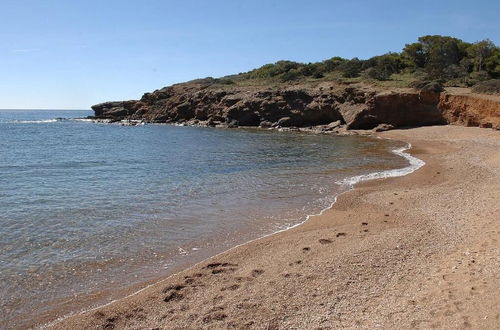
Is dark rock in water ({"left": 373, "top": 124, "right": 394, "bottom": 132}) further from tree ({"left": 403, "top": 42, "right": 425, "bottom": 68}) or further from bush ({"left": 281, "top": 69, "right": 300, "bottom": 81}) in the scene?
tree ({"left": 403, "top": 42, "right": 425, "bottom": 68})

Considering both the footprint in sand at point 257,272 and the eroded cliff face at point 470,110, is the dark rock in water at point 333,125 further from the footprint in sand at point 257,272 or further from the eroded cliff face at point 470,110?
the footprint in sand at point 257,272

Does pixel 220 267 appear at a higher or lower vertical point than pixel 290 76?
lower

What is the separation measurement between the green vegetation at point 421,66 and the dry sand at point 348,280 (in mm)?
33921

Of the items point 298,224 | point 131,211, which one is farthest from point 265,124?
point 298,224

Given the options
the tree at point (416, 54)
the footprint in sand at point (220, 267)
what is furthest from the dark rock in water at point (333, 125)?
the footprint in sand at point (220, 267)

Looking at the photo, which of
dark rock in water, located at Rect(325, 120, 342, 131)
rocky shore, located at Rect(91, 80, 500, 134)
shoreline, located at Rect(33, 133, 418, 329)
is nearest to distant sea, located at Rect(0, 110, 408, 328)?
shoreline, located at Rect(33, 133, 418, 329)

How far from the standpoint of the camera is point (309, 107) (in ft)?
164

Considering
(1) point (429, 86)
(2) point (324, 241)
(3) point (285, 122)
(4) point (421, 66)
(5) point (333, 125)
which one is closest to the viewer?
(2) point (324, 241)

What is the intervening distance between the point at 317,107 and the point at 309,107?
39.5 inches

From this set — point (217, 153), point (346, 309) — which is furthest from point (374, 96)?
point (346, 309)

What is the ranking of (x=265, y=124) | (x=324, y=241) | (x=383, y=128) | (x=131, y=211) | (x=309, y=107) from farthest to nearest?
1. (x=265, y=124)
2. (x=309, y=107)
3. (x=383, y=128)
4. (x=131, y=211)
5. (x=324, y=241)

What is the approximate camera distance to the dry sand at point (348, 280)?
6.35 metres

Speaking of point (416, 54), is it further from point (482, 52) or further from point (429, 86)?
point (429, 86)

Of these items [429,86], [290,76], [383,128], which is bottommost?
[383,128]
